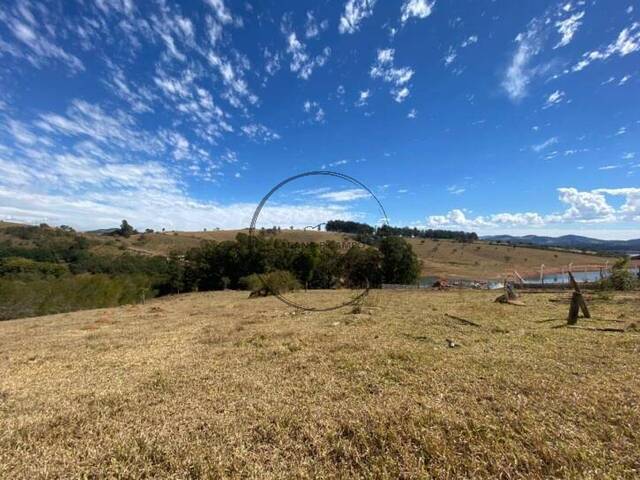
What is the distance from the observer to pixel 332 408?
15.9 ft

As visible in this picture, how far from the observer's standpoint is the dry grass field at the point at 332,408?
361cm

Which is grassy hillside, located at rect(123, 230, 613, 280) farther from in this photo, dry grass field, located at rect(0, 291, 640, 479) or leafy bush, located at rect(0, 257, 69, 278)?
dry grass field, located at rect(0, 291, 640, 479)

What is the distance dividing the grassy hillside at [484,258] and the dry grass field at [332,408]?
56993mm

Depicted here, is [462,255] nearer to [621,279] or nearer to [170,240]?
[621,279]

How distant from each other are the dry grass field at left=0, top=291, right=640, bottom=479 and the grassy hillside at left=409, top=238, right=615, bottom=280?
56993 millimetres

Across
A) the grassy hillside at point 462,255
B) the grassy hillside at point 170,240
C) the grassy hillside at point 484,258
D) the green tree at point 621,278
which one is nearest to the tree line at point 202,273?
the grassy hillside at point 462,255

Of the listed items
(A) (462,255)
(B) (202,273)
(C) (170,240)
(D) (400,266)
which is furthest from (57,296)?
(A) (462,255)

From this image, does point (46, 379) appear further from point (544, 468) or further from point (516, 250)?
point (516, 250)

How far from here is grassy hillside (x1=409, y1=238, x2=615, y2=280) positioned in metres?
65.6

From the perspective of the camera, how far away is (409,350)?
7.78 meters

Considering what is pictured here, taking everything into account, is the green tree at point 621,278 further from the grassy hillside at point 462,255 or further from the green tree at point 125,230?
the green tree at point 125,230

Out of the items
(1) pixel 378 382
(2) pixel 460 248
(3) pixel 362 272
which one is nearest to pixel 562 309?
(1) pixel 378 382

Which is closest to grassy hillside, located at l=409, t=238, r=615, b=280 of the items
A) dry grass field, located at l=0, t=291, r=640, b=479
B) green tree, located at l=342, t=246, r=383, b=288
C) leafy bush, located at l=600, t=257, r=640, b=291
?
green tree, located at l=342, t=246, r=383, b=288

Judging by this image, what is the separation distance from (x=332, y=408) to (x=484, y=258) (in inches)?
3317
